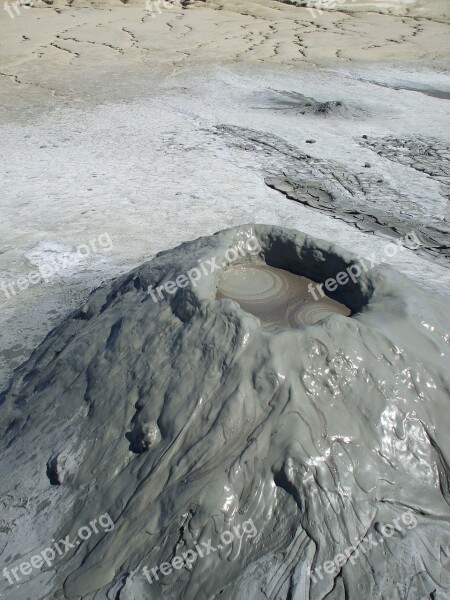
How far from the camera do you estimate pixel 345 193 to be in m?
5.48

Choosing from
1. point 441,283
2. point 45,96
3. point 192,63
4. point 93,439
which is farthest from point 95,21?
point 93,439

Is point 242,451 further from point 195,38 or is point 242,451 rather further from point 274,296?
point 195,38

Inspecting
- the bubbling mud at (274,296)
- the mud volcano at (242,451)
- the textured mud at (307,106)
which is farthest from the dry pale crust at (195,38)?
the mud volcano at (242,451)

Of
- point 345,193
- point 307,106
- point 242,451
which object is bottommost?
point 307,106

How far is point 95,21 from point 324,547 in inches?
493

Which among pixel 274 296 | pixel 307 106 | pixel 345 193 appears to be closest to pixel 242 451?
pixel 274 296

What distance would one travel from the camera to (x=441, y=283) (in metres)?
4.00

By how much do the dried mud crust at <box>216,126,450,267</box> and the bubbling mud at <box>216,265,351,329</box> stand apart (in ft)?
6.65

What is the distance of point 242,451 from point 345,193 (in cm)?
395

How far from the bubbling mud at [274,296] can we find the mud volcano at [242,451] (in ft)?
0.05

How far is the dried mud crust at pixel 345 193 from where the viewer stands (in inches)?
187

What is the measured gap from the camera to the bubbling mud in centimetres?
254

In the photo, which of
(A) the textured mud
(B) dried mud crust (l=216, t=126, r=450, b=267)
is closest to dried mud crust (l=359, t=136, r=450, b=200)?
(B) dried mud crust (l=216, t=126, r=450, b=267)

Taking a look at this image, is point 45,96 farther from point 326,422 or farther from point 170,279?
point 326,422
